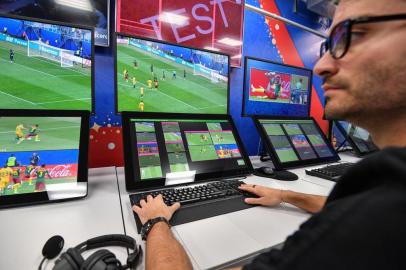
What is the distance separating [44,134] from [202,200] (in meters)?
0.69

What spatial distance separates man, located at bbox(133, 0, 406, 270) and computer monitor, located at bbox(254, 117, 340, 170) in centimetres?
57

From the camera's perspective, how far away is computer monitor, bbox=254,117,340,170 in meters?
1.37

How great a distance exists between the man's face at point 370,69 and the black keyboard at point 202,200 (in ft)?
1.54

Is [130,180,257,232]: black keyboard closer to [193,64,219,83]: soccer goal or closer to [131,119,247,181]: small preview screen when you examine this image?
[131,119,247,181]: small preview screen

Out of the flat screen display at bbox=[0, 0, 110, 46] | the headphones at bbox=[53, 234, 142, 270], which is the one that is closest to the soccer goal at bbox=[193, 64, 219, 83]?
the flat screen display at bbox=[0, 0, 110, 46]

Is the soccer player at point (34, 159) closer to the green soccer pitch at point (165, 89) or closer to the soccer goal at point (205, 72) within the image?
the green soccer pitch at point (165, 89)

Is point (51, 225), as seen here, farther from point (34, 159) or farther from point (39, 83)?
point (39, 83)

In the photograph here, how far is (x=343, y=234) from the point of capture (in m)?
0.25

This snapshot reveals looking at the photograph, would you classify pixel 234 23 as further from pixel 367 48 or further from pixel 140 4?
pixel 367 48

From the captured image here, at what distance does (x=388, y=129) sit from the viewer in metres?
0.49

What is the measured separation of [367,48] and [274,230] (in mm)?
532

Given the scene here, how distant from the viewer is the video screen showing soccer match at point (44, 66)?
0.92m

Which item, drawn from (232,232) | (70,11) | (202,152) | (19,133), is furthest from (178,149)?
(70,11)

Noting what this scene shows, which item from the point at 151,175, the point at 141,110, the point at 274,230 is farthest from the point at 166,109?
the point at 274,230
